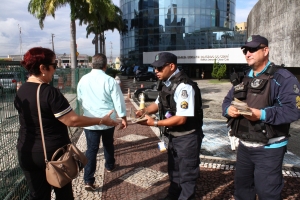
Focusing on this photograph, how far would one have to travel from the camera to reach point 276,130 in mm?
2295

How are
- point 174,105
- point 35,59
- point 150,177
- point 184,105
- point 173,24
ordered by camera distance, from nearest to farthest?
point 35,59, point 184,105, point 174,105, point 150,177, point 173,24

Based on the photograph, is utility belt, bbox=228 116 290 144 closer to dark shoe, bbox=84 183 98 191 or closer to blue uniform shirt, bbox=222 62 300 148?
blue uniform shirt, bbox=222 62 300 148

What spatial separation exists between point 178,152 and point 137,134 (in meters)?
3.92

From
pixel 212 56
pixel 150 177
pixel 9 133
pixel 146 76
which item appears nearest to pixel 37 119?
pixel 9 133

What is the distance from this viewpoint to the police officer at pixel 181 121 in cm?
266

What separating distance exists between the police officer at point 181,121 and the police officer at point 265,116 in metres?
0.43

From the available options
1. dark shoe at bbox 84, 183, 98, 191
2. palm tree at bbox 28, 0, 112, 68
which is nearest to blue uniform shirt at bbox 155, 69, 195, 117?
dark shoe at bbox 84, 183, 98, 191

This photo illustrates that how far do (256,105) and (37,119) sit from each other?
2015 mm

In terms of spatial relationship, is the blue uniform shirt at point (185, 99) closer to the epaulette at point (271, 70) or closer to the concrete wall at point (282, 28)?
the epaulette at point (271, 70)

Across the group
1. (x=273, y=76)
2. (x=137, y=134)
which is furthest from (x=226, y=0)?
(x=273, y=76)

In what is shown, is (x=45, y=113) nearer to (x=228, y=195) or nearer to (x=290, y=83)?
(x=290, y=83)

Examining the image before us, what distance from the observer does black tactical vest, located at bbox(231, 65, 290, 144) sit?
90.4 inches

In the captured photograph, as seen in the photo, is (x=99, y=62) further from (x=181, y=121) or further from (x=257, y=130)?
(x=257, y=130)

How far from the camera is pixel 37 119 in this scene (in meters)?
2.13
